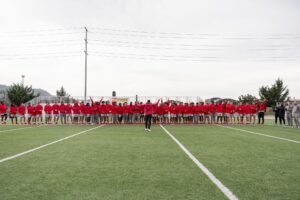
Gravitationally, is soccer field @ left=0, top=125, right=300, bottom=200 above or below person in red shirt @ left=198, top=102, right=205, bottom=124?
below

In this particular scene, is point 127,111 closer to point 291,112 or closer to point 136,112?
point 136,112

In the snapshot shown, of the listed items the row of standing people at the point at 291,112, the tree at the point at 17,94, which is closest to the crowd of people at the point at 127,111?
the row of standing people at the point at 291,112

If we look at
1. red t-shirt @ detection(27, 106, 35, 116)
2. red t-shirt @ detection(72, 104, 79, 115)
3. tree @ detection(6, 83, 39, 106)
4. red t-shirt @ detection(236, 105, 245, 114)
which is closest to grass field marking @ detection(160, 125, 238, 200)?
red t-shirt @ detection(72, 104, 79, 115)

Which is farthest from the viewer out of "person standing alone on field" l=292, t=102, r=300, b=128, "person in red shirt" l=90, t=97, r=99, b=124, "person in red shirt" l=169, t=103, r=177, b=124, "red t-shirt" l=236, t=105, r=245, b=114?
"red t-shirt" l=236, t=105, r=245, b=114

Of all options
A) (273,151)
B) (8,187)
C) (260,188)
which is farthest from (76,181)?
(273,151)

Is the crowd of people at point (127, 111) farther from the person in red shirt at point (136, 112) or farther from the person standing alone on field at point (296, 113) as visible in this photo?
the person standing alone on field at point (296, 113)

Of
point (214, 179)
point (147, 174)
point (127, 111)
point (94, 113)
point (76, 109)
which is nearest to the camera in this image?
point (214, 179)

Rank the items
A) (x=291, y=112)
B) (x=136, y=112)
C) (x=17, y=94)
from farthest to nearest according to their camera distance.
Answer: (x=17, y=94), (x=136, y=112), (x=291, y=112)

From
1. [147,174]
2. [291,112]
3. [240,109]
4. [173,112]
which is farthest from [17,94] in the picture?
[147,174]

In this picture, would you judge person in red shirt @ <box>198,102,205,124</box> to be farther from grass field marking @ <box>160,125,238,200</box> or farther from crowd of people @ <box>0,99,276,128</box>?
grass field marking @ <box>160,125,238,200</box>

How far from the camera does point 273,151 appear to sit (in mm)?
9133

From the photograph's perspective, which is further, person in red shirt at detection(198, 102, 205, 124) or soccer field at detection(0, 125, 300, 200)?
person in red shirt at detection(198, 102, 205, 124)

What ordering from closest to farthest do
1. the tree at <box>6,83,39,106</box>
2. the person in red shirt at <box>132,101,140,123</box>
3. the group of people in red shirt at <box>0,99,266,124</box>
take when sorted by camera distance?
the group of people in red shirt at <box>0,99,266,124</box> < the person in red shirt at <box>132,101,140,123</box> < the tree at <box>6,83,39,106</box>

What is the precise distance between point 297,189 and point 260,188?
0.59m
